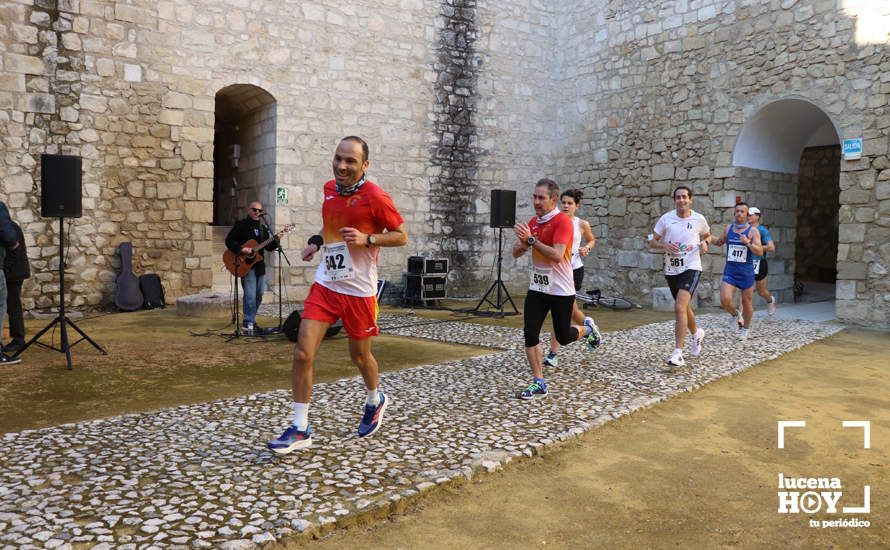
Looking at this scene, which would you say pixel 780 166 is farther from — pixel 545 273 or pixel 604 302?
pixel 545 273

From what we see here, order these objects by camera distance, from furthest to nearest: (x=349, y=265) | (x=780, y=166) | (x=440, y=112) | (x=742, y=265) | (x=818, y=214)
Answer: (x=818, y=214) → (x=440, y=112) → (x=780, y=166) → (x=742, y=265) → (x=349, y=265)

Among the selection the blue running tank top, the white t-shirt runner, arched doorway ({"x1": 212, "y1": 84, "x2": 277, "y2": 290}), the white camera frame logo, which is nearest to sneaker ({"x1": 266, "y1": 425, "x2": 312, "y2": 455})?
the white camera frame logo

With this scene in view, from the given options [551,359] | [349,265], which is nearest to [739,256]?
[551,359]

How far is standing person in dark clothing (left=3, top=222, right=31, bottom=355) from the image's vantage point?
6.02 metres

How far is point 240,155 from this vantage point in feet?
38.1

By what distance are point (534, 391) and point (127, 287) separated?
668 cm

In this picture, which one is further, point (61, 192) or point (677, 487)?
point (61, 192)

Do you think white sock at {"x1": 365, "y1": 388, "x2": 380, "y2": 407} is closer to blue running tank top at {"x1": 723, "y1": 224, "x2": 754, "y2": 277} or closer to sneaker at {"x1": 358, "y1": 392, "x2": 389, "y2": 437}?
sneaker at {"x1": 358, "y1": 392, "x2": 389, "y2": 437}

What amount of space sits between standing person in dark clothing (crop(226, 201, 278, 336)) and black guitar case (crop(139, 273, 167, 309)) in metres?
2.55

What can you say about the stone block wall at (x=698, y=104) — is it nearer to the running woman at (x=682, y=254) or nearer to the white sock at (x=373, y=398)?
the running woman at (x=682, y=254)

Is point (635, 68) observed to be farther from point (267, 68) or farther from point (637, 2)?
point (267, 68)

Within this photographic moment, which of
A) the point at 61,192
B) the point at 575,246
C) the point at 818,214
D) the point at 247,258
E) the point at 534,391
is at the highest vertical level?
the point at 818,214

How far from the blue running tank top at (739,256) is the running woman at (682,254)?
1533 millimetres

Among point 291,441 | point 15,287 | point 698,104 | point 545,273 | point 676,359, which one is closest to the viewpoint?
point 291,441
